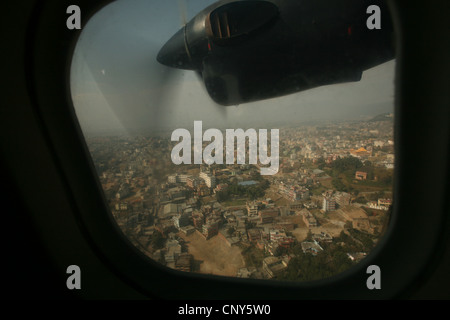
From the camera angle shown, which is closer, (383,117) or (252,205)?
(383,117)

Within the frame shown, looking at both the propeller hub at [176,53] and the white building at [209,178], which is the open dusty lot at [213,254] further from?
the propeller hub at [176,53]

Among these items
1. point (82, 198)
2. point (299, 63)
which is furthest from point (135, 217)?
point (299, 63)

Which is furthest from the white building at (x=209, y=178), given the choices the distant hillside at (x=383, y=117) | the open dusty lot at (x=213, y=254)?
the distant hillside at (x=383, y=117)

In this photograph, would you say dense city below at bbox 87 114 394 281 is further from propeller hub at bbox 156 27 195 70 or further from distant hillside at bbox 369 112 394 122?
propeller hub at bbox 156 27 195 70

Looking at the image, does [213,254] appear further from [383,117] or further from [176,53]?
[176,53]

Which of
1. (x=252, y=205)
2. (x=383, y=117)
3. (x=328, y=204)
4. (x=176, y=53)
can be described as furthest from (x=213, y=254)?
(x=176, y=53)

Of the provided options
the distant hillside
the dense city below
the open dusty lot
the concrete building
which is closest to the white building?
the dense city below

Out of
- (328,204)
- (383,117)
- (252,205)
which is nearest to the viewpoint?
(383,117)
